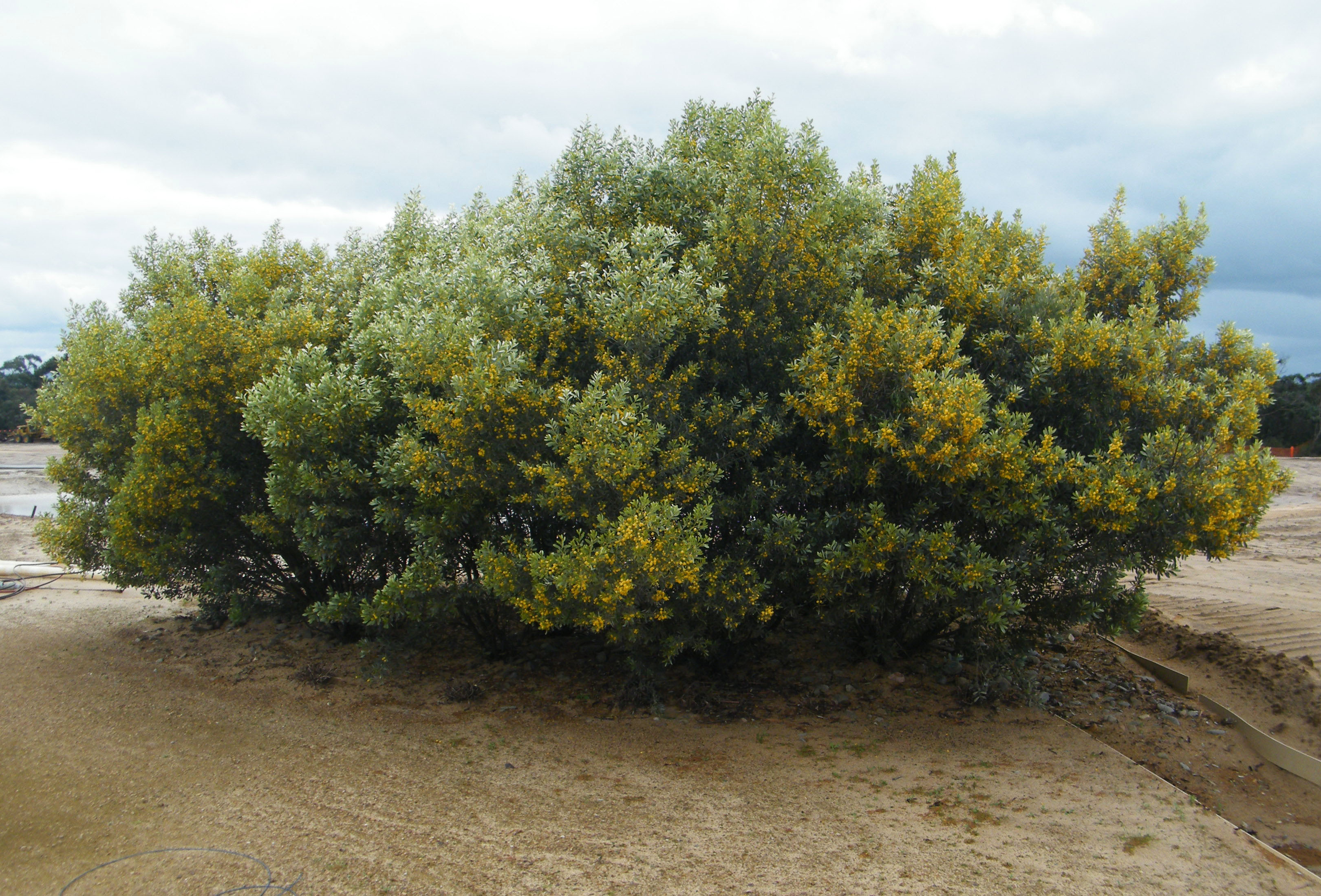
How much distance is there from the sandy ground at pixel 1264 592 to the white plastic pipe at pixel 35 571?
22.0 metres

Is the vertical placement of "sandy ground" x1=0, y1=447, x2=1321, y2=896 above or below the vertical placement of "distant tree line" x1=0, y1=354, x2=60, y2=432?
below

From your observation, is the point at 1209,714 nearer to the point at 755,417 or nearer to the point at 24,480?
the point at 755,417

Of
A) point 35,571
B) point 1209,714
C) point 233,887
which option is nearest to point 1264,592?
point 1209,714

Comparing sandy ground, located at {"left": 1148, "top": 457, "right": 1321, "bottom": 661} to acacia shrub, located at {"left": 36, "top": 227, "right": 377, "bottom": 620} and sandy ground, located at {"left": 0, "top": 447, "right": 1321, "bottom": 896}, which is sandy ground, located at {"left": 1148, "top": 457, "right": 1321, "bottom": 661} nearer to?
sandy ground, located at {"left": 0, "top": 447, "right": 1321, "bottom": 896}

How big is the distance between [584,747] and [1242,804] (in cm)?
750

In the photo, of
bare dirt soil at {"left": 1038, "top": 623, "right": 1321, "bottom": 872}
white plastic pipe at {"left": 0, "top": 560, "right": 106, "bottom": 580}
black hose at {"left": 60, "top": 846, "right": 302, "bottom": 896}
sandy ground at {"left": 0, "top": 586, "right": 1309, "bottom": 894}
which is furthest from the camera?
white plastic pipe at {"left": 0, "top": 560, "right": 106, "bottom": 580}

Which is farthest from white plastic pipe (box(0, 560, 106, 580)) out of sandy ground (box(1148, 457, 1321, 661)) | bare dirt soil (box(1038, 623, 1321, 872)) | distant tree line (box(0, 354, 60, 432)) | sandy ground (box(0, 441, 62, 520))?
distant tree line (box(0, 354, 60, 432))

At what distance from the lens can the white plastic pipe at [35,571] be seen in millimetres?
18062

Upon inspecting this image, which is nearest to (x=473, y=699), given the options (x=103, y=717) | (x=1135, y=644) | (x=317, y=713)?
(x=317, y=713)

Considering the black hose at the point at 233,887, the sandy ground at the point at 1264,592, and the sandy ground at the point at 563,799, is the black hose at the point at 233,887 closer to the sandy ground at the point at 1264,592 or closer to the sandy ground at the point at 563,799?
the sandy ground at the point at 563,799

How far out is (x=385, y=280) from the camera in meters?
12.4

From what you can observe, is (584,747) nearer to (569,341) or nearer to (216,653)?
(569,341)

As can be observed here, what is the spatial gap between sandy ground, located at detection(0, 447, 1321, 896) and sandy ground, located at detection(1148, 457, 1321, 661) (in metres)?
1.16

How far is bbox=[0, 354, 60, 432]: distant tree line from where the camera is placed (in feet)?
174
